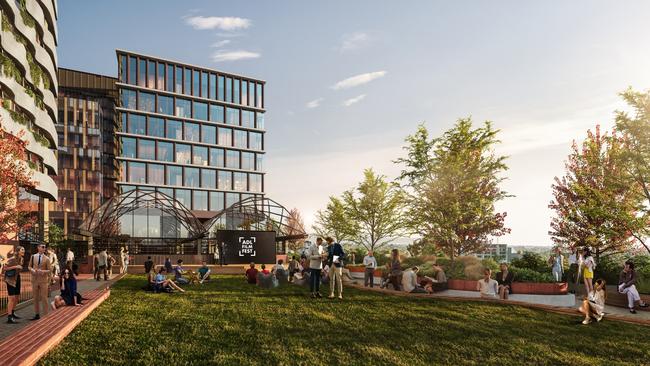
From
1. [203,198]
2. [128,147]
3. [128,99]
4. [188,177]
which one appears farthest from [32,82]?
[203,198]

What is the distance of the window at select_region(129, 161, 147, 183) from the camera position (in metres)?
72.6

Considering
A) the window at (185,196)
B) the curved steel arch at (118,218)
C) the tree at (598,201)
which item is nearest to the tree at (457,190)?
the tree at (598,201)

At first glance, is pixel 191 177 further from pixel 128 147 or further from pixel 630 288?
pixel 630 288

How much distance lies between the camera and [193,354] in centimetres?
790

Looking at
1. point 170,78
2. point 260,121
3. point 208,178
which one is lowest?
point 208,178

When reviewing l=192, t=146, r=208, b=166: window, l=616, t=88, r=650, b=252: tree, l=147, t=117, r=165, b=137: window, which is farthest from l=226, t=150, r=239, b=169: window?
l=616, t=88, r=650, b=252: tree

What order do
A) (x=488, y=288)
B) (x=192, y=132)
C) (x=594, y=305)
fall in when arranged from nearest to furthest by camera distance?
(x=594, y=305), (x=488, y=288), (x=192, y=132)

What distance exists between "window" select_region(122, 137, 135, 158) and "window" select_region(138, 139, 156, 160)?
1004mm

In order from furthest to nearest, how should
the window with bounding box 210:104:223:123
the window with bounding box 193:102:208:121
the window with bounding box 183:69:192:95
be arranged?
the window with bounding box 210:104:223:123 < the window with bounding box 193:102:208:121 < the window with bounding box 183:69:192:95

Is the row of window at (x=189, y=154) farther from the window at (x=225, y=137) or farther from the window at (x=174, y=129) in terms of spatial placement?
the window at (x=225, y=137)

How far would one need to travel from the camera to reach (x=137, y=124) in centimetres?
7419

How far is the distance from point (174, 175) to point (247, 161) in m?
13.2

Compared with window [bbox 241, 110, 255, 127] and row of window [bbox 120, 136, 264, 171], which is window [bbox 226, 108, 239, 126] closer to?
window [bbox 241, 110, 255, 127]

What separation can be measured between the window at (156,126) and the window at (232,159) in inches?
444
